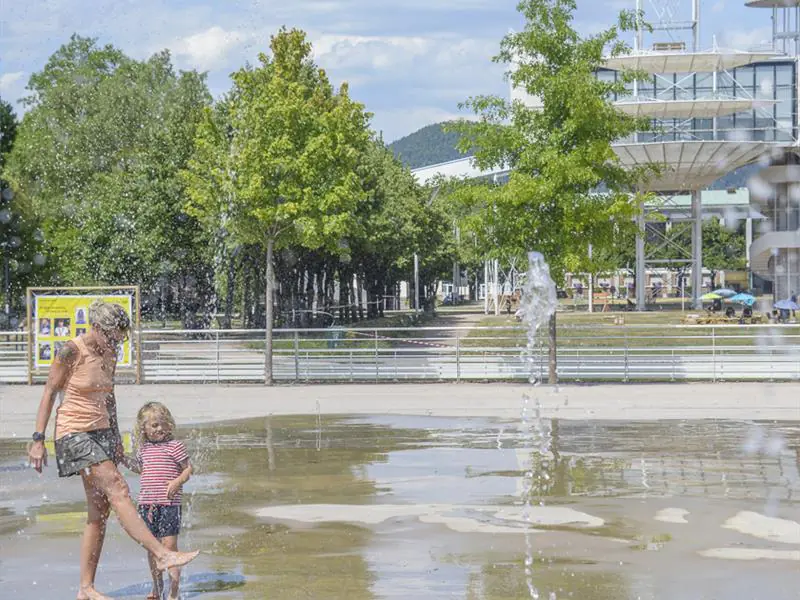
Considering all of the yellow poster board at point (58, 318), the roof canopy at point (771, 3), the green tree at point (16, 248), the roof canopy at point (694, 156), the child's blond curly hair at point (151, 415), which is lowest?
the child's blond curly hair at point (151, 415)

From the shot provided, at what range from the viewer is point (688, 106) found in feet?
260

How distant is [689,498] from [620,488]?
0.81 m

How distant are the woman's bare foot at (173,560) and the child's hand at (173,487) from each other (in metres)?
0.44

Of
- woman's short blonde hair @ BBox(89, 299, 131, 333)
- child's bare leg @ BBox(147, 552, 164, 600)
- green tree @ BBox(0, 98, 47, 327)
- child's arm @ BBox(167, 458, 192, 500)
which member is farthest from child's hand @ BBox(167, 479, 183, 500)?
green tree @ BBox(0, 98, 47, 327)

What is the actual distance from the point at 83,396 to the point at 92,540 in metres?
0.90

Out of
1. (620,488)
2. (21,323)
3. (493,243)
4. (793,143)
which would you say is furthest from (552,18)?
(793,143)

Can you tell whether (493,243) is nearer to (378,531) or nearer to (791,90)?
(378,531)

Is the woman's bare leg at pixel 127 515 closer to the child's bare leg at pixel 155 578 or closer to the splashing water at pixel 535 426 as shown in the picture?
the child's bare leg at pixel 155 578

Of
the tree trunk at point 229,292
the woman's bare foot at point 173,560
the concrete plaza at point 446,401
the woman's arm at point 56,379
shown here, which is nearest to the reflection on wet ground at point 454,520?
the woman's bare foot at point 173,560

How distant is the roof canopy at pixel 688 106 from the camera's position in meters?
78.8

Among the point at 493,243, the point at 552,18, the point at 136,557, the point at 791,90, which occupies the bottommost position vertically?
the point at 136,557

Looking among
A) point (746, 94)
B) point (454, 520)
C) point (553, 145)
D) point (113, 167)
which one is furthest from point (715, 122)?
point (454, 520)

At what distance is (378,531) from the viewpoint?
34.3 feet

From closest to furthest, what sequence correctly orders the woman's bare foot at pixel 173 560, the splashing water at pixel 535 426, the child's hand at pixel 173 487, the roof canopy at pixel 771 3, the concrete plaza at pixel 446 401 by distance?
the woman's bare foot at pixel 173 560 < the child's hand at pixel 173 487 < the splashing water at pixel 535 426 < the concrete plaza at pixel 446 401 < the roof canopy at pixel 771 3
